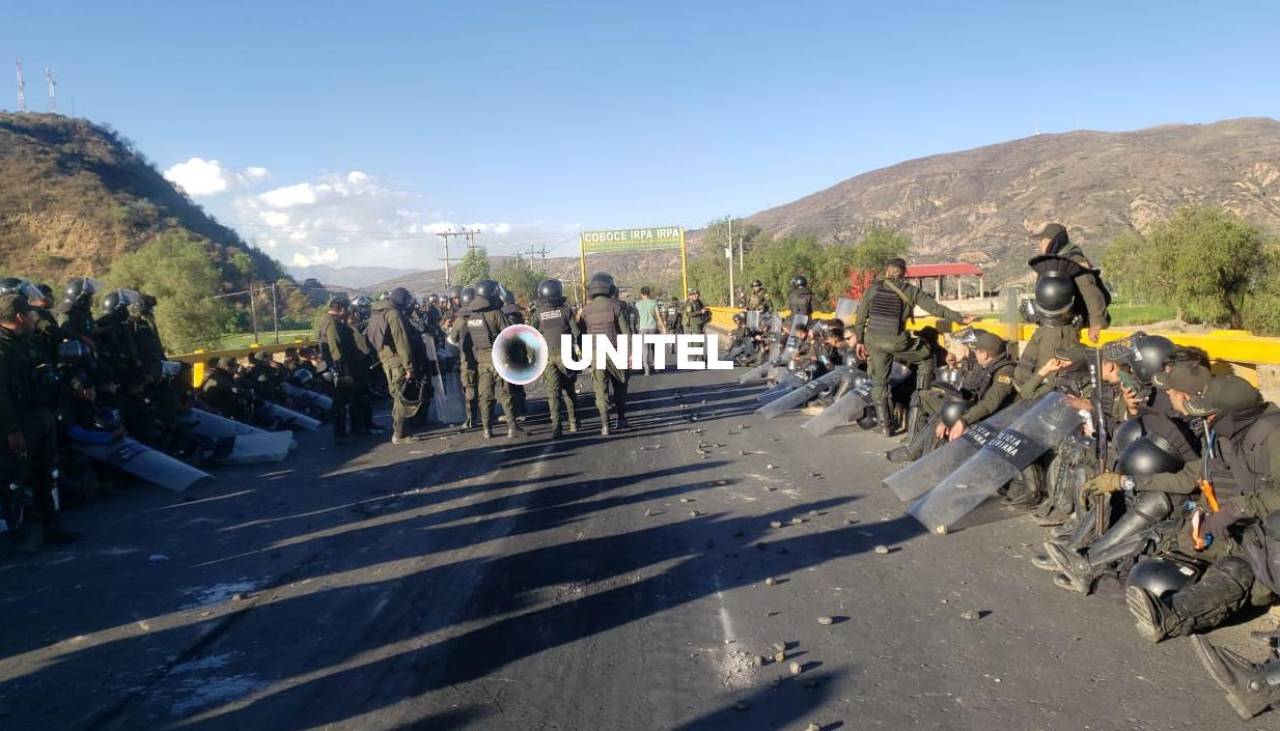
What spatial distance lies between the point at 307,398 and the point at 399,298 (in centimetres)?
328

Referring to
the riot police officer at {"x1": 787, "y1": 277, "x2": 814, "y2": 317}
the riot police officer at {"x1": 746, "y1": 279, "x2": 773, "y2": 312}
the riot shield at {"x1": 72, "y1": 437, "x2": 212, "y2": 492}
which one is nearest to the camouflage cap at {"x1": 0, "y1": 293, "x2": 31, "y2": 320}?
the riot shield at {"x1": 72, "y1": 437, "x2": 212, "y2": 492}

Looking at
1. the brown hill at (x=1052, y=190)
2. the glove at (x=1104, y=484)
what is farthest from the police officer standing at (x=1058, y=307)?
the brown hill at (x=1052, y=190)

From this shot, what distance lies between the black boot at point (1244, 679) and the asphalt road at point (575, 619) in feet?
0.21

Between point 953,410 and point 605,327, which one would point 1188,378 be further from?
point 605,327

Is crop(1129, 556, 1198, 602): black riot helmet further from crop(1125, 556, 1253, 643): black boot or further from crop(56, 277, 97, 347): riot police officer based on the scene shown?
crop(56, 277, 97, 347): riot police officer

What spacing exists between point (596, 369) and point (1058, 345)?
615 centimetres

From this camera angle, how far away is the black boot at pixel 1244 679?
3.44 meters

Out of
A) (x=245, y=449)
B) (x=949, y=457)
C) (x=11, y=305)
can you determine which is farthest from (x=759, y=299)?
(x=11, y=305)

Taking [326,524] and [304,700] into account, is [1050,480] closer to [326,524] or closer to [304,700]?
[304,700]

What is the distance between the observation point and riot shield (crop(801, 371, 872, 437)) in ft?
35.6

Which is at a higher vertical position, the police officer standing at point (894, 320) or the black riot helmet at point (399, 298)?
the black riot helmet at point (399, 298)

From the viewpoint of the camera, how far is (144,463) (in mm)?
9305

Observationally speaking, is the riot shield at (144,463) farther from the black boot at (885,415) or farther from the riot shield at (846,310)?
the riot shield at (846,310)

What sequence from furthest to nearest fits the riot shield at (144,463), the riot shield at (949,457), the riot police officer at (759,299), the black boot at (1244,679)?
the riot police officer at (759,299)
the riot shield at (144,463)
the riot shield at (949,457)
the black boot at (1244,679)
